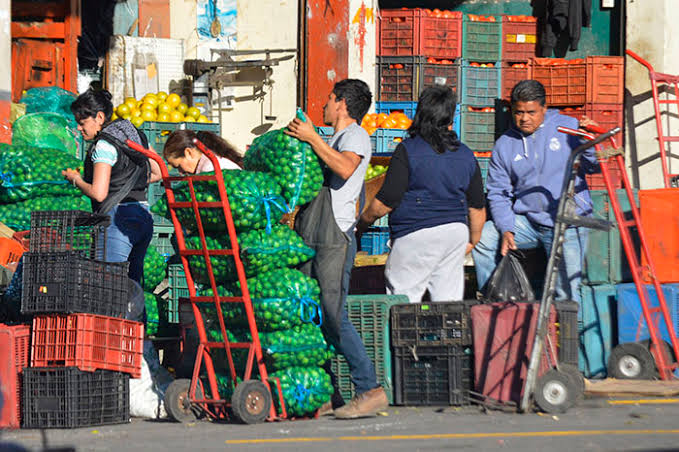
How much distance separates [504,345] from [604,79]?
7.74 meters

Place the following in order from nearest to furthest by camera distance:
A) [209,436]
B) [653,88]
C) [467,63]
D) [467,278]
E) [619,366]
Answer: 1. [209,436]
2. [619,366]
3. [467,278]
4. [653,88]
5. [467,63]

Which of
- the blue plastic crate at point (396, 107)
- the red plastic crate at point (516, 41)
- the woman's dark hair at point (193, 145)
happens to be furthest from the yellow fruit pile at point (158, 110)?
the woman's dark hair at point (193, 145)

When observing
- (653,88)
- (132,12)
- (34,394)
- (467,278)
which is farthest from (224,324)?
(132,12)

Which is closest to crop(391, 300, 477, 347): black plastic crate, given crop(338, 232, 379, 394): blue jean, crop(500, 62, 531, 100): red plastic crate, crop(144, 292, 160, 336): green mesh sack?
crop(338, 232, 379, 394): blue jean

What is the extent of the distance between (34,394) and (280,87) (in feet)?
30.2

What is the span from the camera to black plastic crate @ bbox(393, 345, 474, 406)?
23.8 ft

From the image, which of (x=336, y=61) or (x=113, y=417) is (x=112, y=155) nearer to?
(x=113, y=417)

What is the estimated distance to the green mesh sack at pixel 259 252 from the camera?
22.2ft

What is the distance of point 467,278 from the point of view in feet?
30.5

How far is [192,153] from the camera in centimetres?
750

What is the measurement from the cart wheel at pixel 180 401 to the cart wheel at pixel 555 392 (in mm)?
2123

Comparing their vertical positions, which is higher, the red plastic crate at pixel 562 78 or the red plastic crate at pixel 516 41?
the red plastic crate at pixel 516 41

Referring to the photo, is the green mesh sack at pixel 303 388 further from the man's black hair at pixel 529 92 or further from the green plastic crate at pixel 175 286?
the man's black hair at pixel 529 92

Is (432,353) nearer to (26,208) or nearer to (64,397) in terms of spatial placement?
(64,397)
